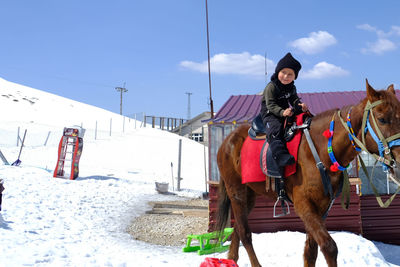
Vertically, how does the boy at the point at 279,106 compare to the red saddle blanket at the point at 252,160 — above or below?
above

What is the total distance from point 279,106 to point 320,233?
1.45 m

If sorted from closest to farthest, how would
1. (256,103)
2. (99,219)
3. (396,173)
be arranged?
(396,173) → (99,219) → (256,103)

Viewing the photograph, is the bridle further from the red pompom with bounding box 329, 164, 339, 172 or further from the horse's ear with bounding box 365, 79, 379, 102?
the red pompom with bounding box 329, 164, 339, 172

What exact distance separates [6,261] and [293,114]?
419 centimetres

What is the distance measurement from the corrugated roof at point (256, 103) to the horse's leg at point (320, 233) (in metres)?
5.26

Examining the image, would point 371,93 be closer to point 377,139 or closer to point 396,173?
point 377,139

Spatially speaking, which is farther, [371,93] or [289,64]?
[289,64]

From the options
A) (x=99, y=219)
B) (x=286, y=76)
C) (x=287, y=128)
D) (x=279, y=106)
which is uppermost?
(x=286, y=76)

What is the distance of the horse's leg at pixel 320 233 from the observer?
10.2 ft

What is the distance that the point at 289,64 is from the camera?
157 inches

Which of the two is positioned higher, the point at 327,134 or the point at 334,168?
the point at 327,134

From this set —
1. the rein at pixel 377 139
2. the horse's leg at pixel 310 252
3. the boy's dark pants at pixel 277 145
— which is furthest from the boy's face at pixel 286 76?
the horse's leg at pixel 310 252

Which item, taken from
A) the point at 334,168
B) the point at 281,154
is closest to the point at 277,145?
the point at 281,154

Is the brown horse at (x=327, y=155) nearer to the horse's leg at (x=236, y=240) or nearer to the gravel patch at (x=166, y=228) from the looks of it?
the horse's leg at (x=236, y=240)
